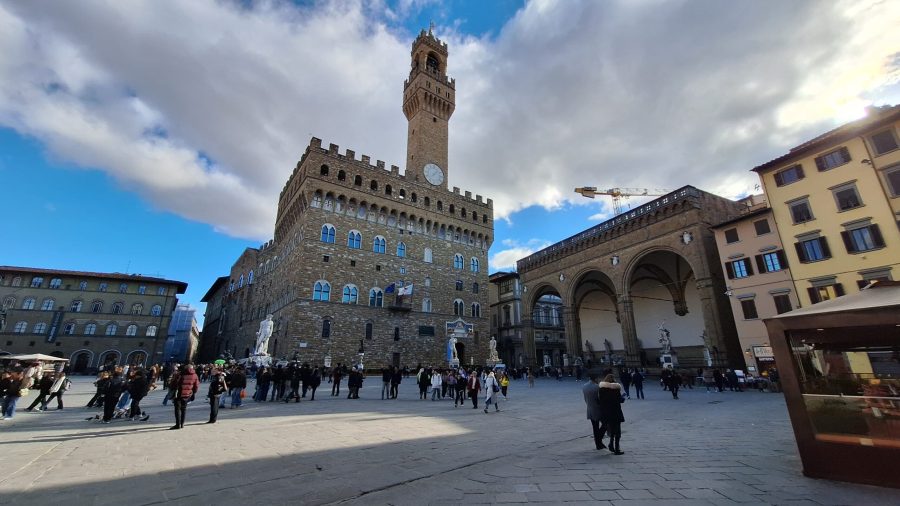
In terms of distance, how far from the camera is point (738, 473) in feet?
16.0

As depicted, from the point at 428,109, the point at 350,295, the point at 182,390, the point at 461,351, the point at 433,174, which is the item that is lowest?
the point at 182,390

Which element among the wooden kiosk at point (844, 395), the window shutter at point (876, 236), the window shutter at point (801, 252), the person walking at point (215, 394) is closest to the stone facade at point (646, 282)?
the window shutter at point (801, 252)

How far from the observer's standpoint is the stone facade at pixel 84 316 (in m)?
38.4

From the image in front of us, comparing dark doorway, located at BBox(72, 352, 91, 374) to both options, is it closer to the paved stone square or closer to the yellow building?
the paved stone square

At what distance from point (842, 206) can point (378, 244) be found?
29716mm

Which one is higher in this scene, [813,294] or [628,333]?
[813,294]

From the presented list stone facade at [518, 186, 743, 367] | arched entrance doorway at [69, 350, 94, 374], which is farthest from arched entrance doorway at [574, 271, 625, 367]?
arched entrance doorway at [69, 350, 94, 374]

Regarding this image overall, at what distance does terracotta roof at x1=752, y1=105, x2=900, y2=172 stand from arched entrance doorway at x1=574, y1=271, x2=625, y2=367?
595 inches

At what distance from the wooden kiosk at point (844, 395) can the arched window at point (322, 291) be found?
93.1ft

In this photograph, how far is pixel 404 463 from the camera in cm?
554

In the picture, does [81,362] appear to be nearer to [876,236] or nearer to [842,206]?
[842,206]

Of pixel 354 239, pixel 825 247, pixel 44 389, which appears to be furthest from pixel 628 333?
pixel 44 389

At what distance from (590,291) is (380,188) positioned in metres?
22.8

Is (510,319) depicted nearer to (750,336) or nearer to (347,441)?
(750,336)
